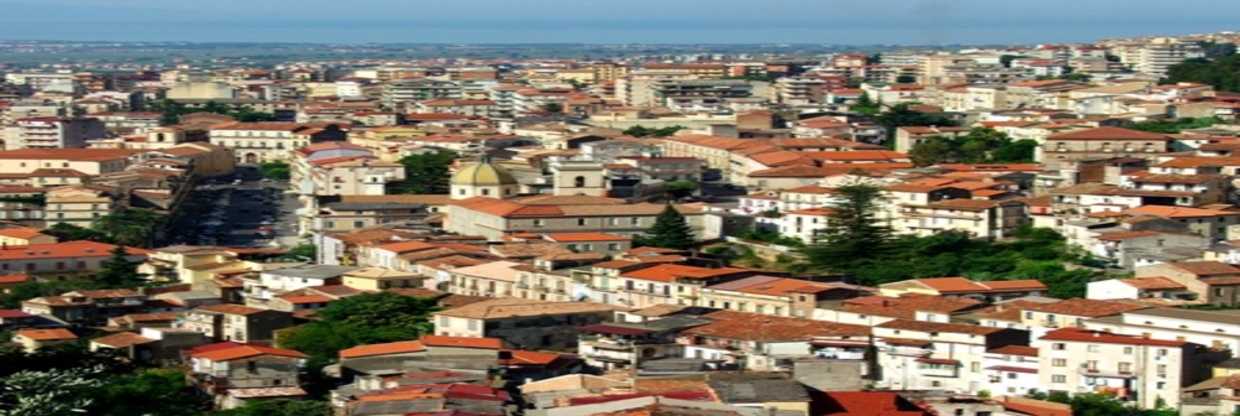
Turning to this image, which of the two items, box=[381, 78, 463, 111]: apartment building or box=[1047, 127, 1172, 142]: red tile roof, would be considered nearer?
box=[1047, 127, 1172, 142]: red tile roof

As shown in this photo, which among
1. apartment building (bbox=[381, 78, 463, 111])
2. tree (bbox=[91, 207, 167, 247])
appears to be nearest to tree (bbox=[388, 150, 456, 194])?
tree (bbox=[91, 207, 167, 247])

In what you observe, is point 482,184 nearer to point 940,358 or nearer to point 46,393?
point 940,358

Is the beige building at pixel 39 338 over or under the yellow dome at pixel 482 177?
under

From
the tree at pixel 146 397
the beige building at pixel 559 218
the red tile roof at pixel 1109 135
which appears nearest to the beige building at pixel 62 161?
the beige building at pixel 559 218

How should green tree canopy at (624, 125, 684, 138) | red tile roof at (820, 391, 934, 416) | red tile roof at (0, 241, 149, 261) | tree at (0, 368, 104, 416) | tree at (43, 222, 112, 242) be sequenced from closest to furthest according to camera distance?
tree at (0, 368, 104, 416), red tile roof at (820, 391, 934, 416), red tile roof at (0, 241, 149, 261), tree at (43, 222, 112, 242), green tree canopy at (624, 125, 684, 138)

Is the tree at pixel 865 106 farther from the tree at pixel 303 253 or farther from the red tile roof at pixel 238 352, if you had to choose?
the red tile roof at pixel 238 352

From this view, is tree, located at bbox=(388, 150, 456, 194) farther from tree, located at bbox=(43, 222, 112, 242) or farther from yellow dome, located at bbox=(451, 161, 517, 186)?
tree, located at bbox=(43, 222, 112, 242)

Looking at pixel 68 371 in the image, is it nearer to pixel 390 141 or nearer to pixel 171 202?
pixel 171 202

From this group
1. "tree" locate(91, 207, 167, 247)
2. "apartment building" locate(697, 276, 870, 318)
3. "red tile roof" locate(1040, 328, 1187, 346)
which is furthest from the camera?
"tree" locate(91, 207, 167, 247)
